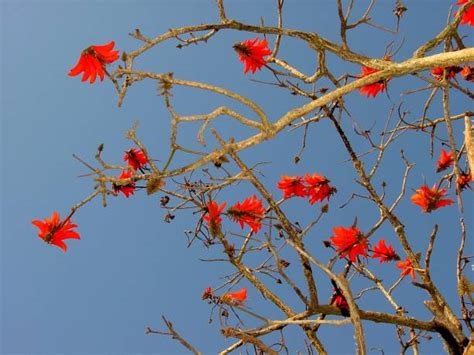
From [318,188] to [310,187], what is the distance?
0.17 feet

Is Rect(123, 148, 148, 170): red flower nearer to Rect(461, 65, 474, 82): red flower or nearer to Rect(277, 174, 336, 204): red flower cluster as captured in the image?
Rect(277, 174, 336, 204): red flower cluster

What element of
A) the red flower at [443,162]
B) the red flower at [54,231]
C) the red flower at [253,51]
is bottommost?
the red flower at [54,231]

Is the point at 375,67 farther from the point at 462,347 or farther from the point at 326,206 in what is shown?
the point at 462,347

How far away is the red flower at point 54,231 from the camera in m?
2.24

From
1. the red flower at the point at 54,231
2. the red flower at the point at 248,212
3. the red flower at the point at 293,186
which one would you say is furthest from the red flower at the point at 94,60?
the red flower at the point at 293,186

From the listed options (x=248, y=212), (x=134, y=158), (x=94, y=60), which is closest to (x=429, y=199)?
(x=248, y=212)

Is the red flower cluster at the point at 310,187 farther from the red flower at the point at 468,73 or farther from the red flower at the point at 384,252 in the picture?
the red flower at the point at 468,73

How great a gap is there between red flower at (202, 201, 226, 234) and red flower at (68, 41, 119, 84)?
746 mm

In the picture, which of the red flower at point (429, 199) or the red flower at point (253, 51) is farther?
the red flower at point (429, 199)

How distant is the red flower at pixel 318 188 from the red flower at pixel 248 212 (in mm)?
654

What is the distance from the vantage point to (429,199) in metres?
3.02

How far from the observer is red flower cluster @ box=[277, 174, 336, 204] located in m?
3.19

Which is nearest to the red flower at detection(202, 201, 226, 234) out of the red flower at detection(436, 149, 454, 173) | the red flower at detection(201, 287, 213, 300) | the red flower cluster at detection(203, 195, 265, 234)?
the red flower cluster at detection(203, 195, 265, 234)

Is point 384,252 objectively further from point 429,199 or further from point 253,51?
point 253,51
